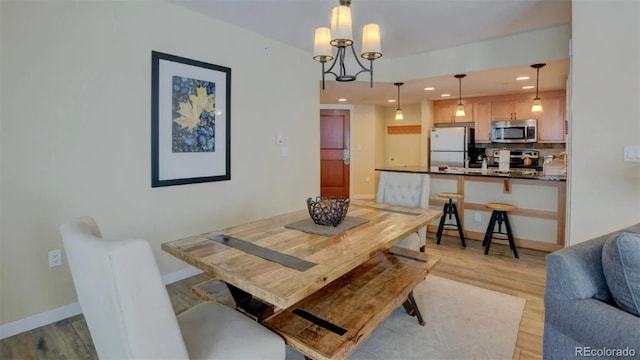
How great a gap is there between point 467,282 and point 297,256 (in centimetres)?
209

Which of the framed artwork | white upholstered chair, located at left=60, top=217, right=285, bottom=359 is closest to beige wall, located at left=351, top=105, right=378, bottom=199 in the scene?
the framed artwork

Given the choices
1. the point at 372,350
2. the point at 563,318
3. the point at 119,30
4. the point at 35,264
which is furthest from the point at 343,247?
the point at 119,30

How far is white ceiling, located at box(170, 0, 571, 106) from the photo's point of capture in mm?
2775

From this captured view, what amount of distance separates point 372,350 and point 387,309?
0.42 metres

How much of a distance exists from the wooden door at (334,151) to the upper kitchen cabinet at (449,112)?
1.81 metres

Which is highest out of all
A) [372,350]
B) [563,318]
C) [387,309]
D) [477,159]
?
[477,159]

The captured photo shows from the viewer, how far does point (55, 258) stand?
2281 millimetres

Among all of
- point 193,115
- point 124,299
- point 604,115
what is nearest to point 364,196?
A: point 193,115

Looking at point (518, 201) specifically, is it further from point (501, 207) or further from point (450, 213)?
point (450, 213)

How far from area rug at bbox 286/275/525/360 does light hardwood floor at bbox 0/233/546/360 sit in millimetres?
94

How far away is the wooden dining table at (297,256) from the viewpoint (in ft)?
4.19

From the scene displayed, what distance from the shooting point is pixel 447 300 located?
8.53ft

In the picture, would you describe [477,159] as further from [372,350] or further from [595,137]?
[372,350]

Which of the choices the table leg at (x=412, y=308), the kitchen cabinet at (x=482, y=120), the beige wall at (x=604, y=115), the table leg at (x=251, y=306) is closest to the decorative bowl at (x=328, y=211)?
the table leg at (x=251, y=306)
